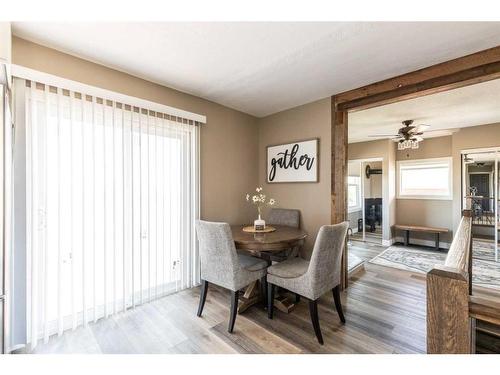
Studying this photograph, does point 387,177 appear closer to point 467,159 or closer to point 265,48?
point 467,159

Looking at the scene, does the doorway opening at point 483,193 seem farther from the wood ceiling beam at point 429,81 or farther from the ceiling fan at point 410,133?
the wood ceiling beam at point 429,81

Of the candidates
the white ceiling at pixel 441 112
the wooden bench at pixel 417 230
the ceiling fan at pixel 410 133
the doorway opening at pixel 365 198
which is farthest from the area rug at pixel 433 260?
the white ceiling at pixel 441 112

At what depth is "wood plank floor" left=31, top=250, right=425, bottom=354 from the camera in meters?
1.67

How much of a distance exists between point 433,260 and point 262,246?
12.1 feet

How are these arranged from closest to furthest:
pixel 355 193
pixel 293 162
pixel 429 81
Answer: pixel 429 81 < pixel 293 162 < pixel 355 193

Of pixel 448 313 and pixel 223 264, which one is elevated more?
pixel 448 313

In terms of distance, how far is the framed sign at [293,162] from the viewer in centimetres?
287

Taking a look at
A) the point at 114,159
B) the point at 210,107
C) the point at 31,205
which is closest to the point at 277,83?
the point at 210,107

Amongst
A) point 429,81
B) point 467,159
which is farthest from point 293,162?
point 467,159

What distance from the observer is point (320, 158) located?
282 centimetres

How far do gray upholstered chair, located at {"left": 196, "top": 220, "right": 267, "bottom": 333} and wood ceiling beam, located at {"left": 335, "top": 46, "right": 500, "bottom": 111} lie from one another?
6.82 ft

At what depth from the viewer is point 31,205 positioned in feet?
5.41

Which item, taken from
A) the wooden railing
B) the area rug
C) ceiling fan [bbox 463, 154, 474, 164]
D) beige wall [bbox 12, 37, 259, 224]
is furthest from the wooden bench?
the wooden railing

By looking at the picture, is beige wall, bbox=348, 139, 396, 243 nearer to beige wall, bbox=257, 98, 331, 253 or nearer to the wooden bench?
the wooden bench
